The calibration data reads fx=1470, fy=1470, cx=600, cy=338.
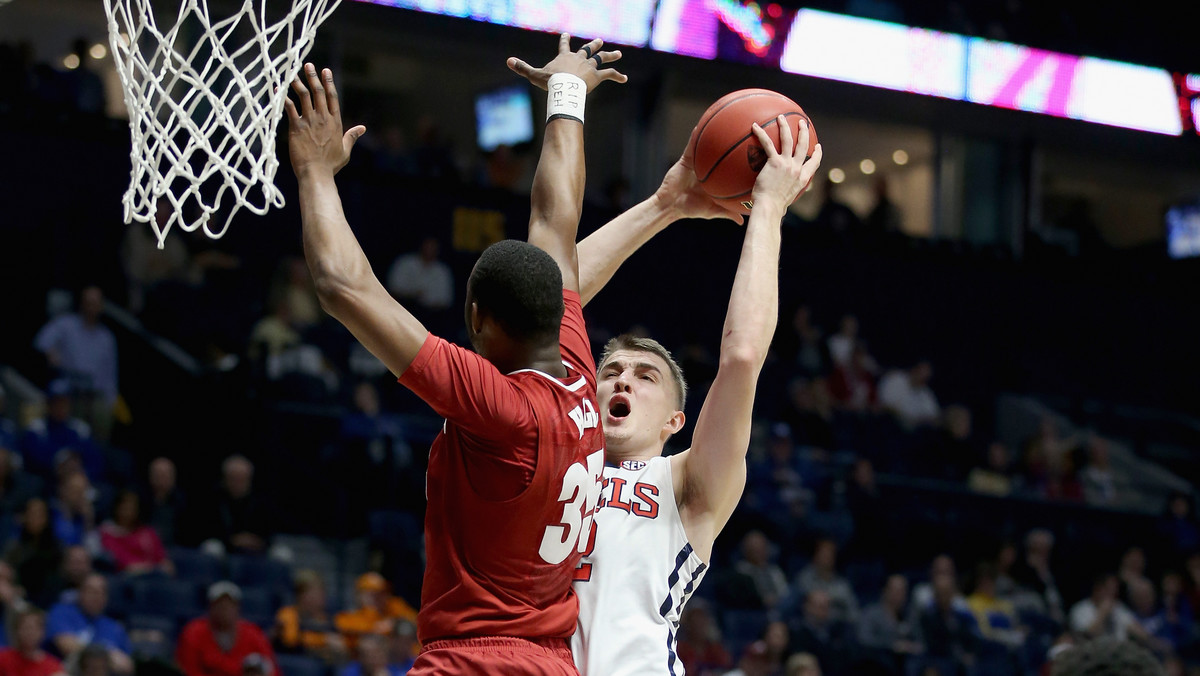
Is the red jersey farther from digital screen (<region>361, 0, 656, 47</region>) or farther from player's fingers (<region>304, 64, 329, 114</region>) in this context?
digital screen (<region>361, 0, 656, 47</region>)

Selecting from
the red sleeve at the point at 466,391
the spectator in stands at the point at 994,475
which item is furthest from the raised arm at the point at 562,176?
the spectator in stands at the point at 994,475

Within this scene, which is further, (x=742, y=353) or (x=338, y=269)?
(x=742, y=353)

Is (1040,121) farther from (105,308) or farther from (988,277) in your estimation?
(105,308)

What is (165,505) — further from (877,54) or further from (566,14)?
(877,54)

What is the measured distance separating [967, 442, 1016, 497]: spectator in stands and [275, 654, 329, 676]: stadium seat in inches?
253

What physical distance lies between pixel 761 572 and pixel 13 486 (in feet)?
16.0

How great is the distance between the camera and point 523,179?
14.2 metres

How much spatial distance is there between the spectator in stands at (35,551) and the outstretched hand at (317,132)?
5775mm

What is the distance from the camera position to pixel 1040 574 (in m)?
11.6

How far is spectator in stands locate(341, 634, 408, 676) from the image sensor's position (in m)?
7.90

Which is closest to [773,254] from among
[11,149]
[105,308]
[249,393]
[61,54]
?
[249,393]

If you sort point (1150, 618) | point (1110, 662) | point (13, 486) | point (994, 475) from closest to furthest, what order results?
point (1110, 662)
point (13, 486)
point (1150, 618)
point (994, 475)

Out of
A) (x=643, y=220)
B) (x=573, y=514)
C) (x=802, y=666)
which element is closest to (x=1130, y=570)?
(x=802, y=666)

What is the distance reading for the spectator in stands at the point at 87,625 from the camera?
7551 mm
